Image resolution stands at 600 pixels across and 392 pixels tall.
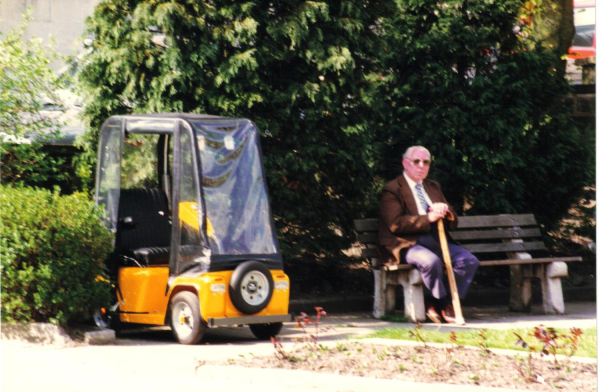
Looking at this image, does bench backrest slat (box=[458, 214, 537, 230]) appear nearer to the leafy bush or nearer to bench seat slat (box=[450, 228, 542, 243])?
bench seat slat (box=[450, 228, 542, 243])

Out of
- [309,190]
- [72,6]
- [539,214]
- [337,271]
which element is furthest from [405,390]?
[72,6]

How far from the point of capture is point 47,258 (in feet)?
23.8

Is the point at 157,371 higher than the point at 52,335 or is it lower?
lower

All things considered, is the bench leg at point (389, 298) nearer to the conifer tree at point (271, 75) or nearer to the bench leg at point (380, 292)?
the bench leg at point (380, 292)

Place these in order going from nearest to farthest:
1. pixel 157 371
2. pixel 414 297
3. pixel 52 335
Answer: pixel 157 371 < pixel 52 335 < pixel 414 297

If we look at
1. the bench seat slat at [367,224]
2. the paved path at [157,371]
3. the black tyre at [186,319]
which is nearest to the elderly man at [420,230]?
the bench seat slat at [367,224]

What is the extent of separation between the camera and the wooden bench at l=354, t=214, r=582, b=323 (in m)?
9.52

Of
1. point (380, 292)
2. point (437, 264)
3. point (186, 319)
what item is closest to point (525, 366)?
point (186, 319)

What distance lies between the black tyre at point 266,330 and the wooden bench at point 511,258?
172 centimetres

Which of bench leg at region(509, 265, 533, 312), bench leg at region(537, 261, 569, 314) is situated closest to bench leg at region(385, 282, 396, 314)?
bench leg at region(509, 265, 533, 312)

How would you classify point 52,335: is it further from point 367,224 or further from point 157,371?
point 367,224

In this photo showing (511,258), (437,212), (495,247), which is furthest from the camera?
(511,258)

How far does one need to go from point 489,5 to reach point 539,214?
8.61ft

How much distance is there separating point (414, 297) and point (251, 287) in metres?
2.16
